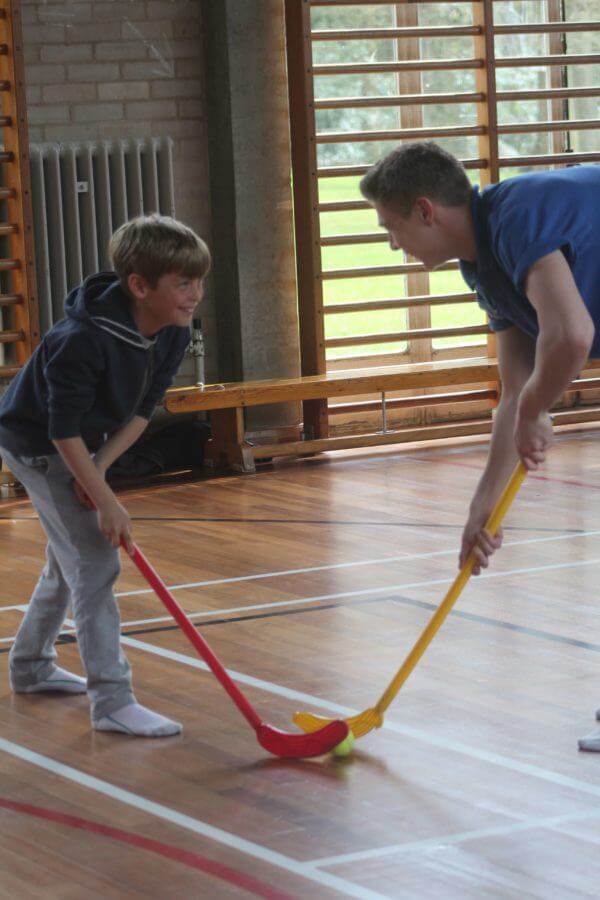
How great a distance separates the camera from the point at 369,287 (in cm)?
766

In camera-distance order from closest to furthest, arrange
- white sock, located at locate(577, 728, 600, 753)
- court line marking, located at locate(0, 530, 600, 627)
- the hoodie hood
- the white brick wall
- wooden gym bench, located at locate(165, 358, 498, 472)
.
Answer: white sock, located at locate(577, 728, 600, 753)
the hoodie hood
court line marking, located at locate(0, 530, 600, 627)
wooden gym bench, located at locate(165, 358, 498, 472)
the white brick wall

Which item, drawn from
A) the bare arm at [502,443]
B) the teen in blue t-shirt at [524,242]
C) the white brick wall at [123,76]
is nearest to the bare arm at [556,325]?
the teen in blue t-shirt at [524,242]

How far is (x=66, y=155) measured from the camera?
255 inches

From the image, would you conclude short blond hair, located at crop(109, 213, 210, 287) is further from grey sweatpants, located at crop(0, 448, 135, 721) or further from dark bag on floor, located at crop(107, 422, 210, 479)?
dark bag on floor, located at crop(107, 422, 210, 479)

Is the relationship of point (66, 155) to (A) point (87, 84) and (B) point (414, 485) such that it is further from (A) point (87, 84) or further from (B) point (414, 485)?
(B) point (414, 485)

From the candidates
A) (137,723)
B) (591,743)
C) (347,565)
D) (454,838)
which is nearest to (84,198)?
(347,565)

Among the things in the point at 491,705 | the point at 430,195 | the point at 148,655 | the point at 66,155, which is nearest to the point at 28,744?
the point at 148,655

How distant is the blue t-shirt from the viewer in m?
2.23

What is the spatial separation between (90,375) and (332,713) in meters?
0.82

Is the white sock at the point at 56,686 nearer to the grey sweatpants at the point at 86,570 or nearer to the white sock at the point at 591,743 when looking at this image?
the grey sweatpants at the point at 86,570

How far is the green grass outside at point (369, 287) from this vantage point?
7.45m

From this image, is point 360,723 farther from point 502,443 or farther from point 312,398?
point 312,398

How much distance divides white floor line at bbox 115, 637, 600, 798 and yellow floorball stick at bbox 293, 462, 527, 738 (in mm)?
90

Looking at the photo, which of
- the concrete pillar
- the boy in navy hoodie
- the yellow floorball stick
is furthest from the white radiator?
the yellow floorball stick
